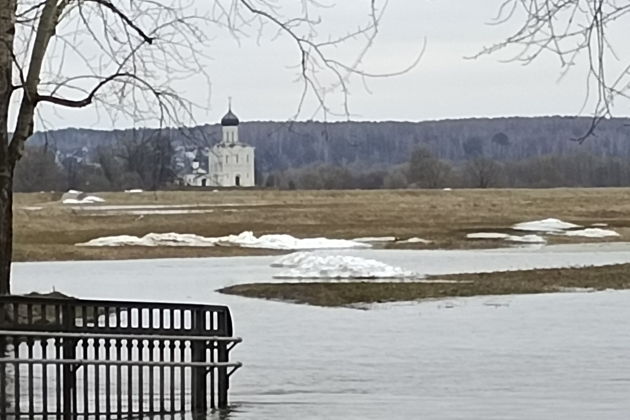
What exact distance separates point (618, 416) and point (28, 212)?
299 feet

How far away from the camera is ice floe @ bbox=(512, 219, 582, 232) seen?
244 ft

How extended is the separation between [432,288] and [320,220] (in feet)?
178

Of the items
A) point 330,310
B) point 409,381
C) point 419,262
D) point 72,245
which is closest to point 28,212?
point 72,245

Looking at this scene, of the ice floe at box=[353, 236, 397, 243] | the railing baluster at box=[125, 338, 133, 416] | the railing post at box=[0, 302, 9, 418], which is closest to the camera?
the railing post at box=[0, 302, 9, 418]

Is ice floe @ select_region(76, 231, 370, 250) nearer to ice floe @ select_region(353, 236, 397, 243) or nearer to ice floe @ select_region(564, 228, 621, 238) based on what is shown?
ice floe @ select_region(353, 236, 397, 243)

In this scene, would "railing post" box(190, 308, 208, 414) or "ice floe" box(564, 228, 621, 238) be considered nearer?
"railing post" box(190, 308, 208, 414)

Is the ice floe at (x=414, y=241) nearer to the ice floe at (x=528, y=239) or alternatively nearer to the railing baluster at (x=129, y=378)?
the ice floe at (x=528, y=239)

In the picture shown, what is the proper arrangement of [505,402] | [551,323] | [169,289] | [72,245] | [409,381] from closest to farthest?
[505,402], [409,381], [551,323], [169,289], [72,245]

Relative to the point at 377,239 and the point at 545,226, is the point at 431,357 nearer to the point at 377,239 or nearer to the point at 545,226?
the point at 377,239

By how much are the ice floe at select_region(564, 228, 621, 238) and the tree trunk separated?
157ft

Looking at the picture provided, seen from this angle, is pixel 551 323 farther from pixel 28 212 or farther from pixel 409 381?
pixel 28 212

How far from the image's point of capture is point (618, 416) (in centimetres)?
1298

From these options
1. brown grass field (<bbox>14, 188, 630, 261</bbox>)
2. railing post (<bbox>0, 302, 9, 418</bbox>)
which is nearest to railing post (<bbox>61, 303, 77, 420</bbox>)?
railing post (<bbox>0, 302, 9, 418</bbox>)

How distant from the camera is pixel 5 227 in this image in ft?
68.8
